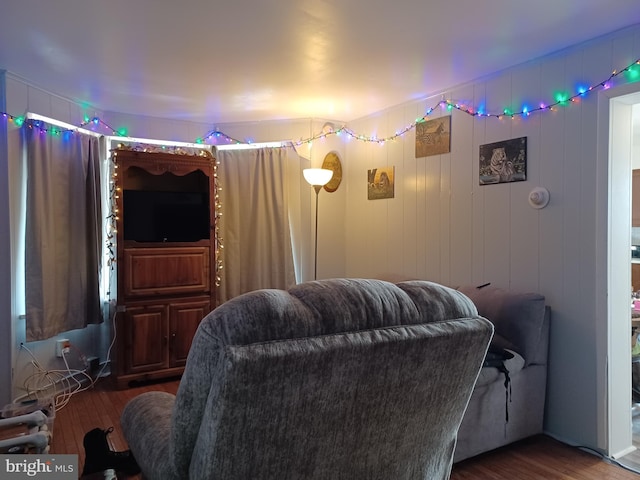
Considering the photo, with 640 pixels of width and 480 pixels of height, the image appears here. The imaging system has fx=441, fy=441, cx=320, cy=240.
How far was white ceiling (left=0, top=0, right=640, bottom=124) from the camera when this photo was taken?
217cm

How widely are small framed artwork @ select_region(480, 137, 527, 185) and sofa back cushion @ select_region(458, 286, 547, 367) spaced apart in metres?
0.81

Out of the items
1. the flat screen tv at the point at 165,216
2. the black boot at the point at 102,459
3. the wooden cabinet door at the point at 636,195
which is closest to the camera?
the black boot at the point at 102,459

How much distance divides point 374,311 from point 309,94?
2.81 m

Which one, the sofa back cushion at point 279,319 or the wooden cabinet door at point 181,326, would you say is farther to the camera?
the wooden cabinet door at point 181,326

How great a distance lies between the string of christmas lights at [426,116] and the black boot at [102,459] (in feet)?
7.77

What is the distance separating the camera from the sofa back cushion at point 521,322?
103 inches

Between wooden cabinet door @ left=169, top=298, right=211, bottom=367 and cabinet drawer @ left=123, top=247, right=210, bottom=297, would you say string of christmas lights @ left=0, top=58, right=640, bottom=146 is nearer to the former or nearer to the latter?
cabinet drawer @ left=123, top=247, right=210, bottom=297

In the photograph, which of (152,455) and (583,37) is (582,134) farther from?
(152,455)

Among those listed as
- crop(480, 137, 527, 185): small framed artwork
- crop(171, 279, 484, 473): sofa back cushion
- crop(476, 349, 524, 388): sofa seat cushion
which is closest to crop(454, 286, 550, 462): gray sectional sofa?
crop(476, 349, 524, 388): sofa seat cushion

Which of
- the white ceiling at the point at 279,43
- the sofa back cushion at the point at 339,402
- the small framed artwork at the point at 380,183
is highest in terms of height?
the white ceiling at the point at 279,43

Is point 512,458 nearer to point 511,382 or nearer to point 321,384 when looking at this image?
point 511,382

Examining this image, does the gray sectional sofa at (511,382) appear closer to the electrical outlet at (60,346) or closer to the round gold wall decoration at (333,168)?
the round gold wall decoration at (333,168)

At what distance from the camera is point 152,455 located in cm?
122

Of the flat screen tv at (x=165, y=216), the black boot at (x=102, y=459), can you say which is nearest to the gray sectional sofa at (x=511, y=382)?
the black boot at (x=102, y=459)
